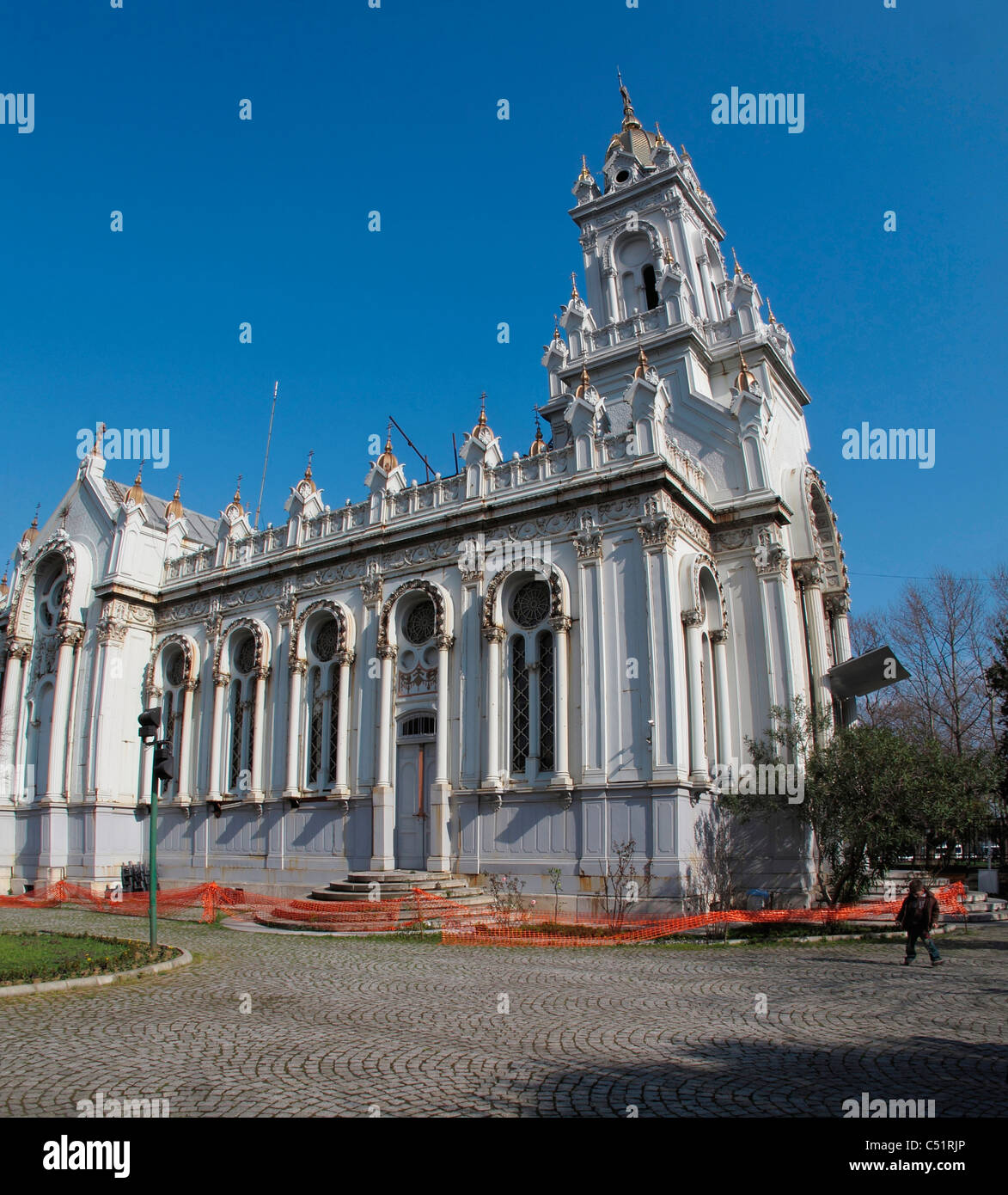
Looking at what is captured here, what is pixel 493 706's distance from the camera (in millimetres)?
23953

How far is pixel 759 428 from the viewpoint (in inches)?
1017

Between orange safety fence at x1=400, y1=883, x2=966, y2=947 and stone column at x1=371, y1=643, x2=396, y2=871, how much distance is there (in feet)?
11.9

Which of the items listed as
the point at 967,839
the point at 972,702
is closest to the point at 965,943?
the point at 967,839

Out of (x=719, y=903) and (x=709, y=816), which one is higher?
(x=709, y=816)

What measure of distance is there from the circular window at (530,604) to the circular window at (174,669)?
1560 centimetres

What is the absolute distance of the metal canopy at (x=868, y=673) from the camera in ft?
83.3

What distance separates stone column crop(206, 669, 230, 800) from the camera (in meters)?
29.7

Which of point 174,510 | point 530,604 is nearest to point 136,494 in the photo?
point 174,510

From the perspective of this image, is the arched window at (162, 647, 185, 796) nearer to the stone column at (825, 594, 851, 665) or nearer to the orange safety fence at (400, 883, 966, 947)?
the orange safety fence at (400, 883, 966, 947)

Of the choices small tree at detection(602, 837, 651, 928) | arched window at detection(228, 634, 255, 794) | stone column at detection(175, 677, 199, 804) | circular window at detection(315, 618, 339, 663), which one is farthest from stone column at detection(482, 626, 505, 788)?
stone column at detection(175, 677, 199, 804)

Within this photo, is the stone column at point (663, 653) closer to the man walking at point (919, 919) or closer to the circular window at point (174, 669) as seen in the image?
the man walking at point (919, 919)
